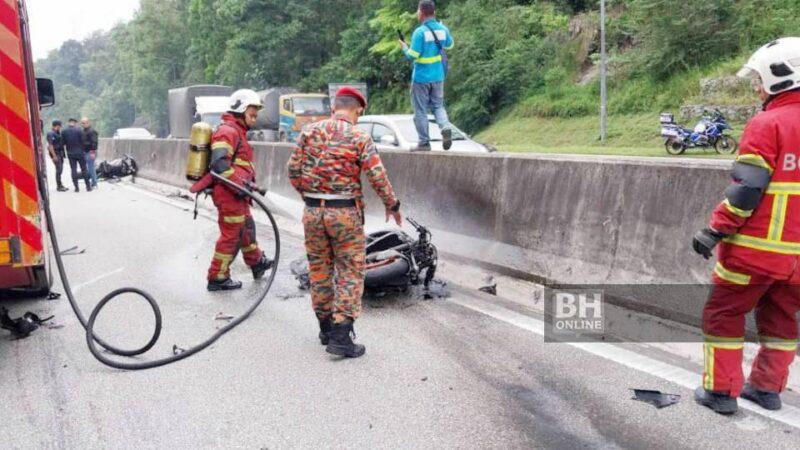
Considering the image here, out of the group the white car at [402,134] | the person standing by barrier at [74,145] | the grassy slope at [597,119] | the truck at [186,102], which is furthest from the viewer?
the truck at [186,102]

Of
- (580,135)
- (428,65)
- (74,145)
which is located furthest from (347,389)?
(580,135)

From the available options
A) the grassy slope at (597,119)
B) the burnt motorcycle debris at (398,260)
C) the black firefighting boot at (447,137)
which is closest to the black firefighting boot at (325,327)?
the burnt motorcycle debris at (398,260)

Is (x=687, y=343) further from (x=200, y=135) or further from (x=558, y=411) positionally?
(x=200, y=135)

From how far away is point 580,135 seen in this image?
22.0 m

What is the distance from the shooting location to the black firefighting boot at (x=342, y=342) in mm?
4840

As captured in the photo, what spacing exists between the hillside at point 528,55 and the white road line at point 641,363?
13.0 m

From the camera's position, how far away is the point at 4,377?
4.66 metres

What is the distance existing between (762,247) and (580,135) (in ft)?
62.0

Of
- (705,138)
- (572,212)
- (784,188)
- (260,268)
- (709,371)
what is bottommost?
(260,268)

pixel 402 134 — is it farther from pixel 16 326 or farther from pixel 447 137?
pixel 16 326

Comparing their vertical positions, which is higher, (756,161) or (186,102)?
(186,102)

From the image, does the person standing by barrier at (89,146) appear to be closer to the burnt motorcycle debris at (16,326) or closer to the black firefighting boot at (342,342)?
the burnt motorcycle debris at (16,326)

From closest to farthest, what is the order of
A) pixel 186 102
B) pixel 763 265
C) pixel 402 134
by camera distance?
pixel 763 265
pixel 402 134
pixel 186 102

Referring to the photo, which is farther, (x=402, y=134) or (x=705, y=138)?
(x=705, y=138)
